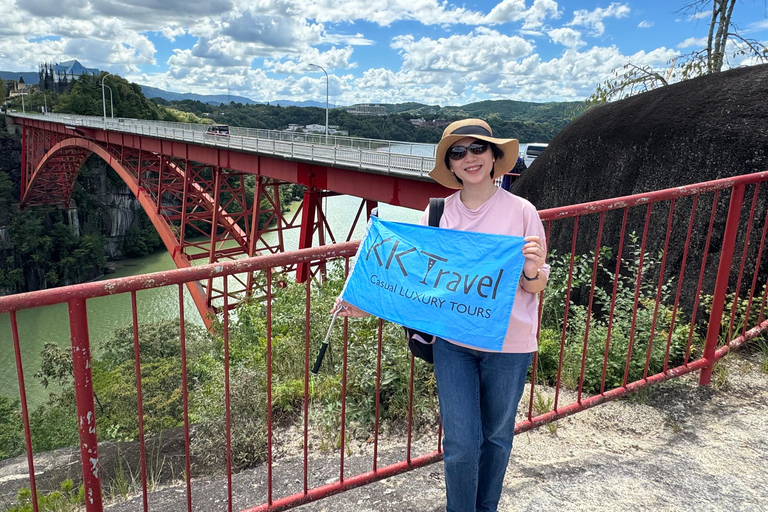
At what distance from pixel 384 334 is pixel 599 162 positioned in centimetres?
379

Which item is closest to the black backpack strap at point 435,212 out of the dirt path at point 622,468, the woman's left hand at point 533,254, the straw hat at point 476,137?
the straw hat at point 476,137

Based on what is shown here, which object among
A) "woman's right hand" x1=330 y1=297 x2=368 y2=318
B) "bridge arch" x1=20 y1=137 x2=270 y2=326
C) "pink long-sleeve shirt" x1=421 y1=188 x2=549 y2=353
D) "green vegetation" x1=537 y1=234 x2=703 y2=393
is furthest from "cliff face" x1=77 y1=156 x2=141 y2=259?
"pink long-sleeve shirt" x1=421 y1=188 x2=549 y2=353

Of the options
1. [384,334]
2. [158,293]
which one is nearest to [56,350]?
[384,334]

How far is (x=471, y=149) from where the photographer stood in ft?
6.07

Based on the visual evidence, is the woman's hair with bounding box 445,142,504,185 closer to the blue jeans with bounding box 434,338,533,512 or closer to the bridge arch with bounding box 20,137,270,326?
the blue jeans with bounding box 434,338,533,512

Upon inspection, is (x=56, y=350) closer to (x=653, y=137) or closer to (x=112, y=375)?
(x=112, y=375)

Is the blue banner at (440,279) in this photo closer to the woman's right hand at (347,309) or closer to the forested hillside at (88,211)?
the woman's right hand at (347,309)

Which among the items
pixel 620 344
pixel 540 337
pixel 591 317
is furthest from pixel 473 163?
pixel 591 317

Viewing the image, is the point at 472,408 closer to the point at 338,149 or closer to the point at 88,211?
the point at 338,149

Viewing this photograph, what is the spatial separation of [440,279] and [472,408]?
18.6 inches

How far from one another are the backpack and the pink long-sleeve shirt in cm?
10

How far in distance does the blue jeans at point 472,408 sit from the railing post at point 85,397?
121cm

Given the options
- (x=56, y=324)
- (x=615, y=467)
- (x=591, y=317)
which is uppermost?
(x=591, y=317)

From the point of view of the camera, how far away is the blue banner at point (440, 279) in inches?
70.2
